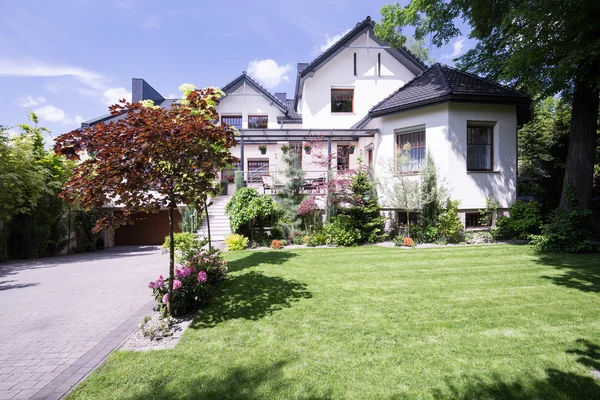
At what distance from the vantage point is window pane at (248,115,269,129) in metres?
20.0

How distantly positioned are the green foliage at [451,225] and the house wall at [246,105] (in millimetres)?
13075

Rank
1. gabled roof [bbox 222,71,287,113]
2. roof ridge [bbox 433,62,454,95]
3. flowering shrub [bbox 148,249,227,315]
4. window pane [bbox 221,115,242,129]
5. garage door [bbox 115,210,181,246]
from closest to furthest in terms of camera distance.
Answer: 1. flowering shrub [bbox 148,249,227,315]
2. roof ridge [bbox 433,62,454,95]
3. garage door [bbox 115,210,181,246]
4. gabled roof [bbox 222,71,287,113]
5. window pane [bbox 221,115,242,129]

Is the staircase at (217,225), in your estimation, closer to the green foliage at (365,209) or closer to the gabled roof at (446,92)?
the green foliage at (365,209)

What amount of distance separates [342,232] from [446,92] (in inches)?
258

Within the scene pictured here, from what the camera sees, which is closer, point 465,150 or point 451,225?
point 451,225

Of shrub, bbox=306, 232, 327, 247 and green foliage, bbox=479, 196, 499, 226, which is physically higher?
green foliage, bbox=479, 196, 499, 226

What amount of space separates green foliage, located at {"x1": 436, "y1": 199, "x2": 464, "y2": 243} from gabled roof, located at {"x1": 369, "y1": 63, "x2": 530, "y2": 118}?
13.3ft

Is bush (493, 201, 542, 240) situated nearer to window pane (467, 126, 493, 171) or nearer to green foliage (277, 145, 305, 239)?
window pane (467, 126, 493, 171)

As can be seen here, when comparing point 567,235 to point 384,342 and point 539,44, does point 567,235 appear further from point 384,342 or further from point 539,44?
point 384,342

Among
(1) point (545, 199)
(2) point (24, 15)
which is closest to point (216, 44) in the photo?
(2) point (24, 15)

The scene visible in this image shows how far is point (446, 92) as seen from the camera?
1045cm

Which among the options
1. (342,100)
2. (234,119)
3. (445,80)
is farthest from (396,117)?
(234,119)

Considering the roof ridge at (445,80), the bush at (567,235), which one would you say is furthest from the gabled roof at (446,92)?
the bush at (567,235)

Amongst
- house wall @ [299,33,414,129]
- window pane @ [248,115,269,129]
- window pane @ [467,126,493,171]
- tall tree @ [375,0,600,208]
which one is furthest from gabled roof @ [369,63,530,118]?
window pane @ [248,115,269,129]
